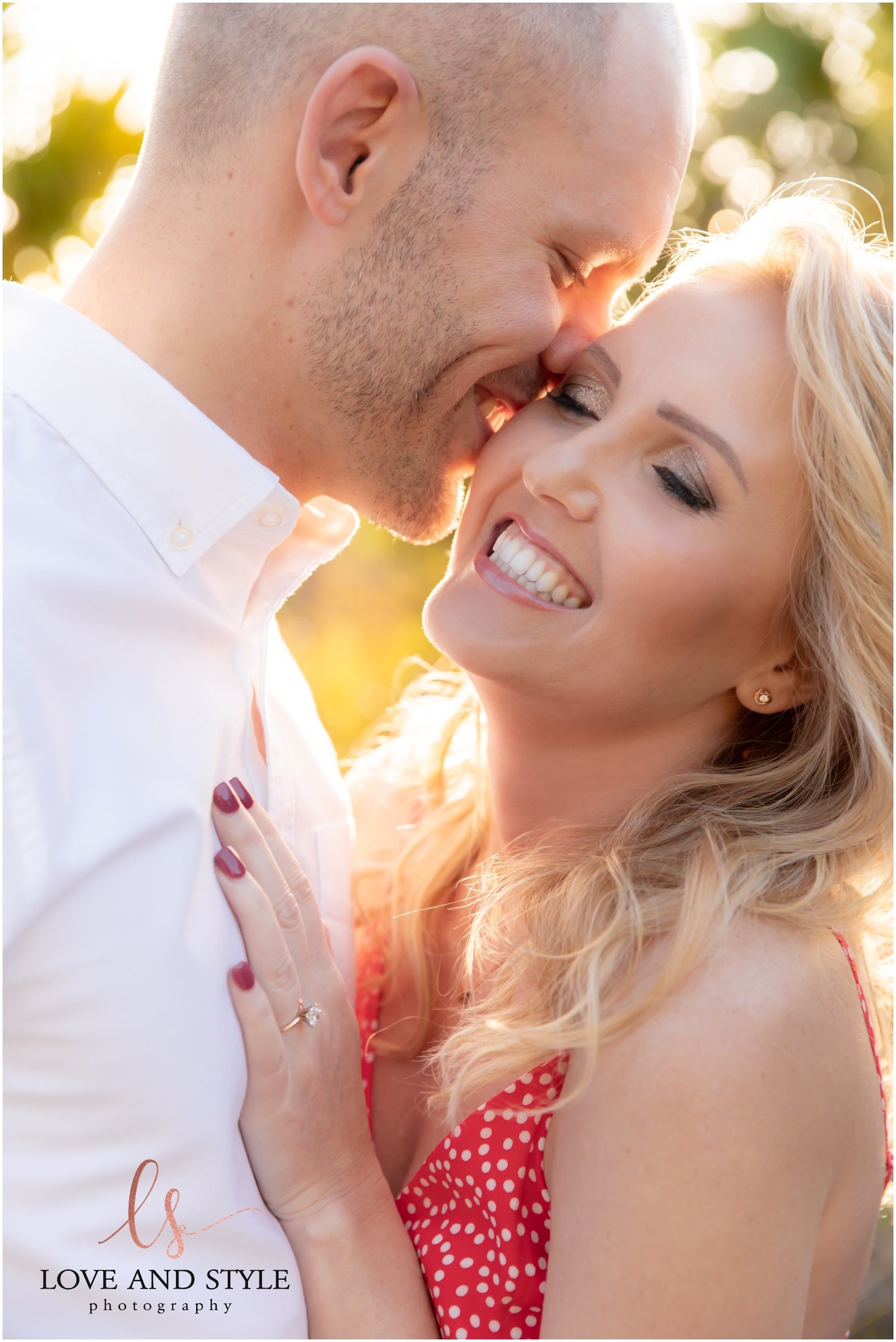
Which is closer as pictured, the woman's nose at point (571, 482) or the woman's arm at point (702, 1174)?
the woman's arm at point (702, 1174)

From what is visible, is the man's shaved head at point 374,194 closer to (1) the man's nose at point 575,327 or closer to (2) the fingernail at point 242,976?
(1) the man's nose at point 575,327

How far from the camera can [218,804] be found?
1991mm

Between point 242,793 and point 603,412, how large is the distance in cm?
106

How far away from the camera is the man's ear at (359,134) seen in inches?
83.9

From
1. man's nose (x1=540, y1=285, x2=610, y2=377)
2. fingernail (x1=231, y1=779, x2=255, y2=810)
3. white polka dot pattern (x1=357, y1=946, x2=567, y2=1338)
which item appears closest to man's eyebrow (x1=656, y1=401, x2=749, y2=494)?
man's nose (x1=540, y1=285, x2=610, y2=377)

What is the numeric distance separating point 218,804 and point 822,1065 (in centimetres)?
111

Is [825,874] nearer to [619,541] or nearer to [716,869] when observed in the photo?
[716,869]

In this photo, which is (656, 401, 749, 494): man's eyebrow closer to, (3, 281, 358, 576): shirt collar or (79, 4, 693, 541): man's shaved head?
(79, 4, 693, 541): man's shaved head

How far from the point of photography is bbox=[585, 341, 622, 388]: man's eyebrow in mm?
2340

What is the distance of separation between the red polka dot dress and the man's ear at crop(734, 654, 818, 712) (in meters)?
0.54

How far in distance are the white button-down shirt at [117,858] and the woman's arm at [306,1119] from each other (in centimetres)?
4

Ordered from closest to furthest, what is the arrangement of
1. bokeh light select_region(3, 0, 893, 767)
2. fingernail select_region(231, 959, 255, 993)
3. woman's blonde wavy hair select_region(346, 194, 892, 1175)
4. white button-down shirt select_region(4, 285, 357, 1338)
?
1. white button-down shirt select_region(4, 285, 357, 1338)
2. fingernail select_region(231, 959, 255, 993)
3. woman's blonde wavy hair select_region(346, 194, 892, 1175)
4. bokeh light select_region(3, 0, 893, 767)

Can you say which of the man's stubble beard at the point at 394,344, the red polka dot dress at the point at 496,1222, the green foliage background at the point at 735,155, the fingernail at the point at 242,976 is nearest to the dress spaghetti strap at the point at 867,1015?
the red polka dot dress at the point at 496,1222

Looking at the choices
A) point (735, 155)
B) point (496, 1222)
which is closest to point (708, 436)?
point (496, 1222)
